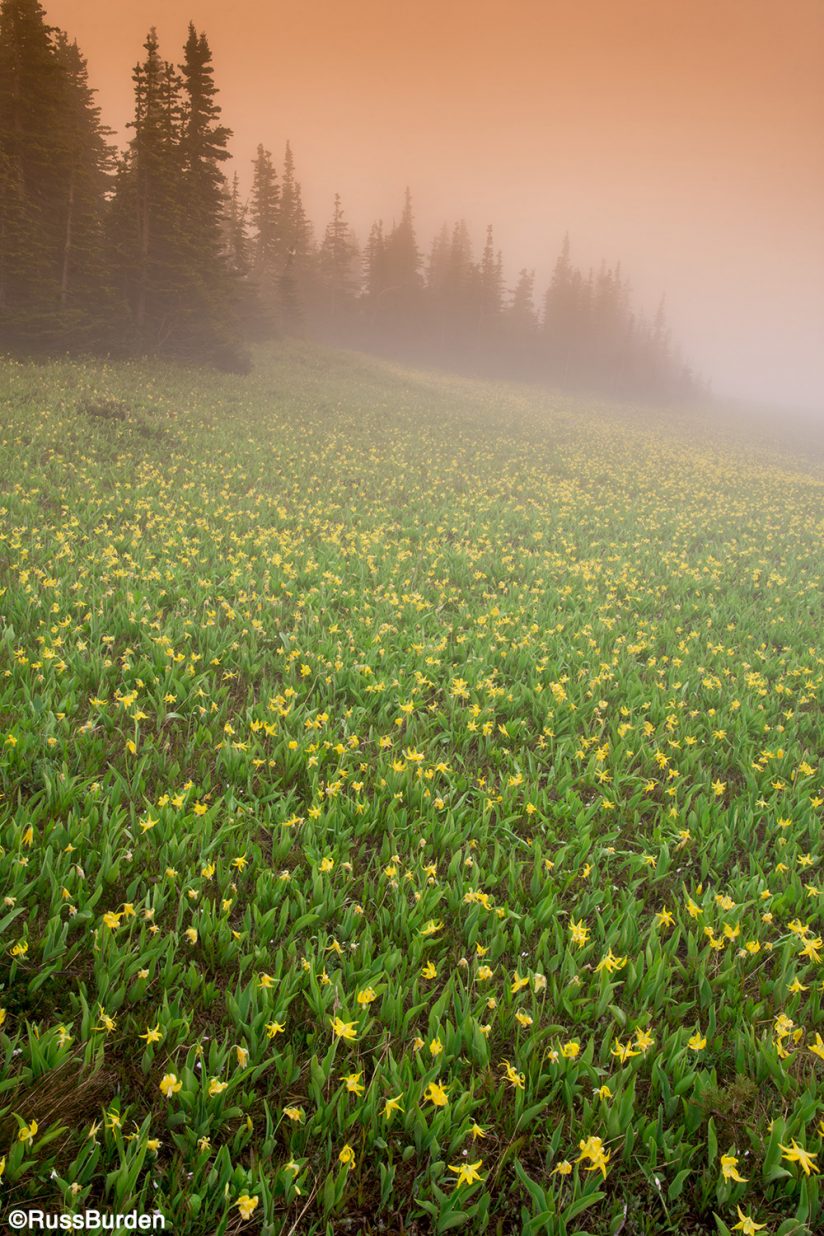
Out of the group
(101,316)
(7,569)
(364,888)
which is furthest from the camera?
(101,316)

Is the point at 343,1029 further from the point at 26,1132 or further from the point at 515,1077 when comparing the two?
the point at 26,1132

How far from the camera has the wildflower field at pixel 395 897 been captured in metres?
2.19

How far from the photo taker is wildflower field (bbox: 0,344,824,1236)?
2186mm

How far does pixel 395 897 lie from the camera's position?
129 inches

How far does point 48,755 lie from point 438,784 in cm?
270

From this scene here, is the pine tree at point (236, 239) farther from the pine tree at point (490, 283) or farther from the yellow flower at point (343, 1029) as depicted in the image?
the yellow flower at point (343, 1029)

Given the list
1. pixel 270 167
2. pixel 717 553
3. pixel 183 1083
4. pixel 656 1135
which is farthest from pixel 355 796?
pixel 270 167

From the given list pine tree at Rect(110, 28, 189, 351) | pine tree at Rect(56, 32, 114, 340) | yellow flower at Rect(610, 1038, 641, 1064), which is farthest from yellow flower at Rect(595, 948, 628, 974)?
pine tree at Rect(110, 28, 189, 351)

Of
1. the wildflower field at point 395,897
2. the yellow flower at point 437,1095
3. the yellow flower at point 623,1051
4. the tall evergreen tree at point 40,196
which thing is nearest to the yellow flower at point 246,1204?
the wildflower field at point 395,897

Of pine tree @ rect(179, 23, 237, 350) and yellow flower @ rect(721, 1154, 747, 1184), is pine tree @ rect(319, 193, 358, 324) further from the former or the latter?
yellow flower @ rect(721, 1154, 747, 1184)

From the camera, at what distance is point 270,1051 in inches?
99.0

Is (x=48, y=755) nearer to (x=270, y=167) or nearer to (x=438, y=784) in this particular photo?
(x=438, y=784)

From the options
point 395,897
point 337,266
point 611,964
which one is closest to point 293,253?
point 337,266

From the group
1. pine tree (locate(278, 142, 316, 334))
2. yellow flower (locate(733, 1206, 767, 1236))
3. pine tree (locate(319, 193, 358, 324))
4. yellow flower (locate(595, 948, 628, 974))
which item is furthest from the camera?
pine tree (locate(319, 193, 358, 324))
